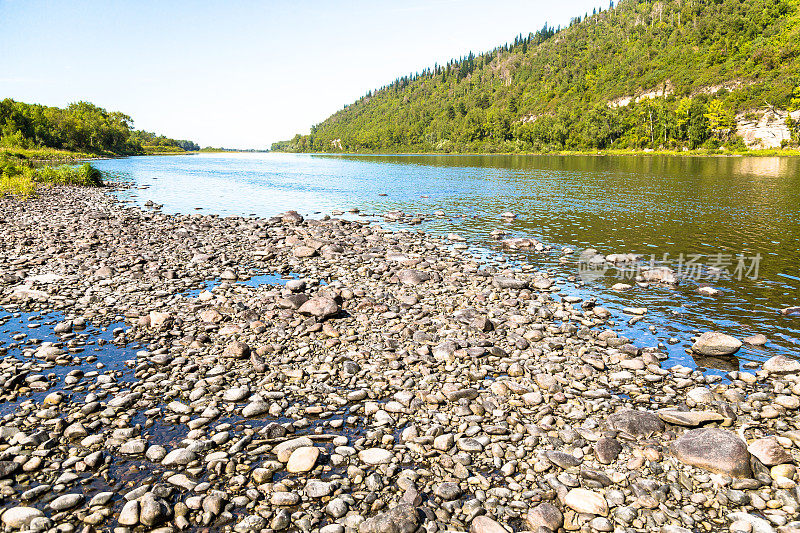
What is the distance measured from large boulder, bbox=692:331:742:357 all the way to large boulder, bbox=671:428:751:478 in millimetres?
4744

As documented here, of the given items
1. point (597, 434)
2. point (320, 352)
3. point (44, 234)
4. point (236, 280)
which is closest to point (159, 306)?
point (236, 280)

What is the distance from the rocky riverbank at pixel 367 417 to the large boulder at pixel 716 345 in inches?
2.5

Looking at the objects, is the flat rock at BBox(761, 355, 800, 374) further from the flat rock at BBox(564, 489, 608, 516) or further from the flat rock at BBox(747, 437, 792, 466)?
the flat rock at BBox(564, 489, 608, 516)

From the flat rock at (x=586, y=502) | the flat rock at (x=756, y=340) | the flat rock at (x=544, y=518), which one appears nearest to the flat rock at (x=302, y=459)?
the flat rock at (x=544, y=518)

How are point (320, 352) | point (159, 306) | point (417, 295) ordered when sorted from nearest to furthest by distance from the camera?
point (320, 352), point (159, 306), point (417, 295)

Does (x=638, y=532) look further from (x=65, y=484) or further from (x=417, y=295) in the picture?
(x=417, y=295)

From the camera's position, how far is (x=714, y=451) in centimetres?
799

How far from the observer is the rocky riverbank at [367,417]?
6.93 m

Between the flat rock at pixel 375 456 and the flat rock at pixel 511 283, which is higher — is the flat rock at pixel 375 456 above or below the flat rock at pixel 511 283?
below

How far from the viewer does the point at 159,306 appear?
15.6 meters

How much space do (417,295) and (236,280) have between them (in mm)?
8189

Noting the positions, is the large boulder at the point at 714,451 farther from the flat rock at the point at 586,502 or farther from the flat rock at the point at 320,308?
the flat rock at the point at 320,308

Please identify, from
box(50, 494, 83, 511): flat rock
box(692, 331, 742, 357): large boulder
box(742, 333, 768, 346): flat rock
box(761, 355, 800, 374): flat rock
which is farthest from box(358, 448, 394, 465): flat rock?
box(742, 333, 768, 346): flat rock

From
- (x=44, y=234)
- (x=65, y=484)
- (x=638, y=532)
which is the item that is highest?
(x=44, y=234)
